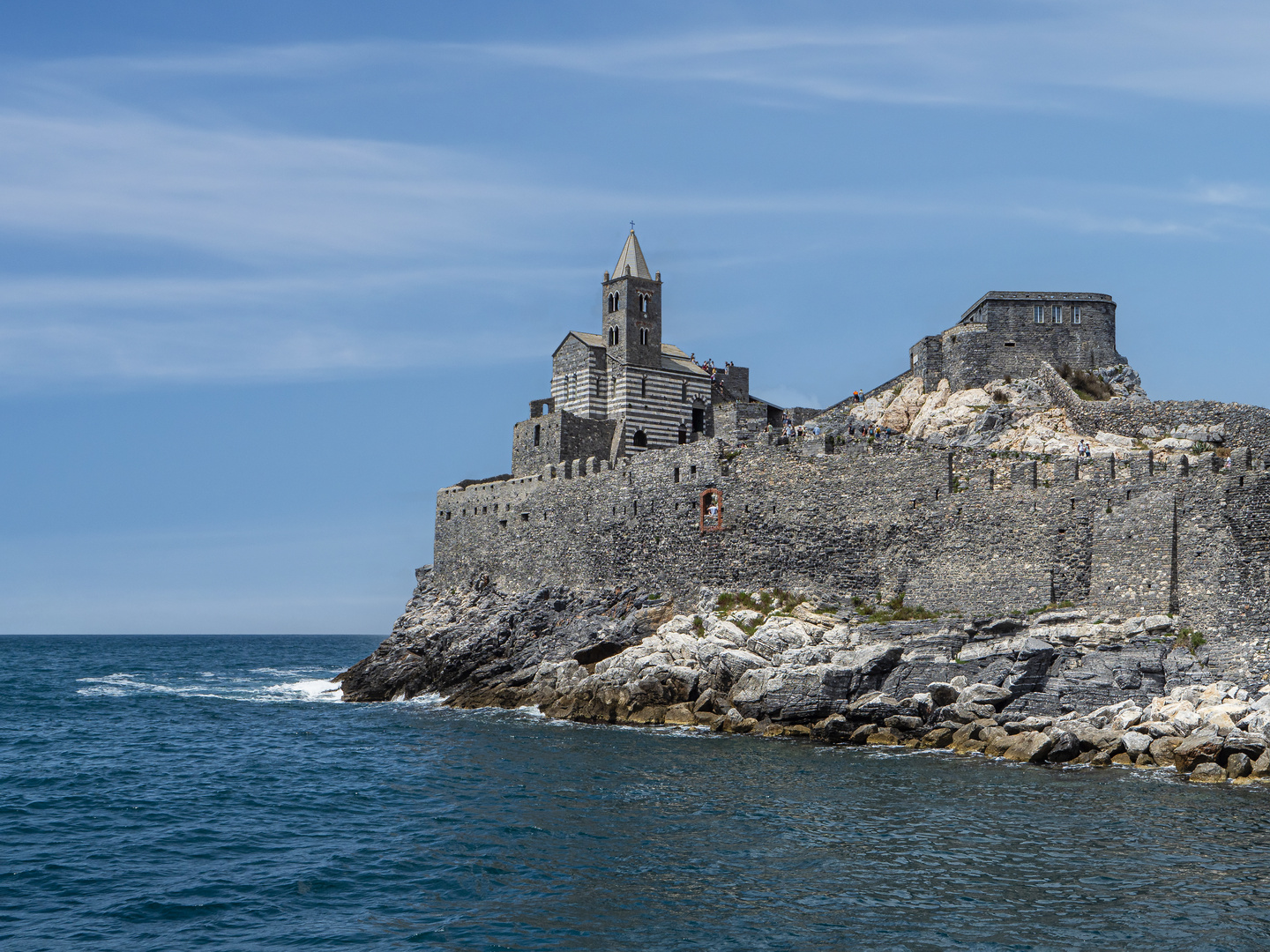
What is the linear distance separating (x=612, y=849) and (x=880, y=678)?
15.6 m

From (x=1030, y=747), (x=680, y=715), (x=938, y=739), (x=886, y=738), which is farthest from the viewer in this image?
(x=680, y=715)

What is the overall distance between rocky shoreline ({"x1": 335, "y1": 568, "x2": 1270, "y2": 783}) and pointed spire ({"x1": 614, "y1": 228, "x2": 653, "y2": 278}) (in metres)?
16.7

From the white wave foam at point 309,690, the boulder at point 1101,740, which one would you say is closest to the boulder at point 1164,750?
the boulder at point 1101,740

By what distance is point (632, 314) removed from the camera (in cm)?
5700

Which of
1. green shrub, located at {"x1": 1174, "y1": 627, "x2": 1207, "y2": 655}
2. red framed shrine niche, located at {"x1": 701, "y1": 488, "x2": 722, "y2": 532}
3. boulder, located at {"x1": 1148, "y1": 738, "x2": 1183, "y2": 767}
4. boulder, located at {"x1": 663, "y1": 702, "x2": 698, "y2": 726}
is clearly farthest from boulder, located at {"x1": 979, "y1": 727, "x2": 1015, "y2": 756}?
red framed shrine niche, located at {"x1": 701, "y1": 488, "x2": 722, "y2": 532}

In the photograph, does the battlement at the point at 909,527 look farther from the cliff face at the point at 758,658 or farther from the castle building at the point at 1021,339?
the castle building at the point at 1021,339

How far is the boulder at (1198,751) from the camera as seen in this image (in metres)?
28.7

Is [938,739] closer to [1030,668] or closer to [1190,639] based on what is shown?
[1030,668]

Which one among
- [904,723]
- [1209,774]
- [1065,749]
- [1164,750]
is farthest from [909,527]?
[1209,774]

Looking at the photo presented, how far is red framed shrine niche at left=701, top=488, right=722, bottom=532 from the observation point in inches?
1820

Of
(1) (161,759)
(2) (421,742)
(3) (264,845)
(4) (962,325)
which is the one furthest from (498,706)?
(4) (962,325)

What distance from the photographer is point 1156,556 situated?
35.0 meters

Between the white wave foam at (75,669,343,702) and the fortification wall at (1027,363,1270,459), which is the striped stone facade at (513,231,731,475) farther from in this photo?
the fortification wall at (1027,363,1270,459)

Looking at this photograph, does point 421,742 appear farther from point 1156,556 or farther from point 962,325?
point 962,325
